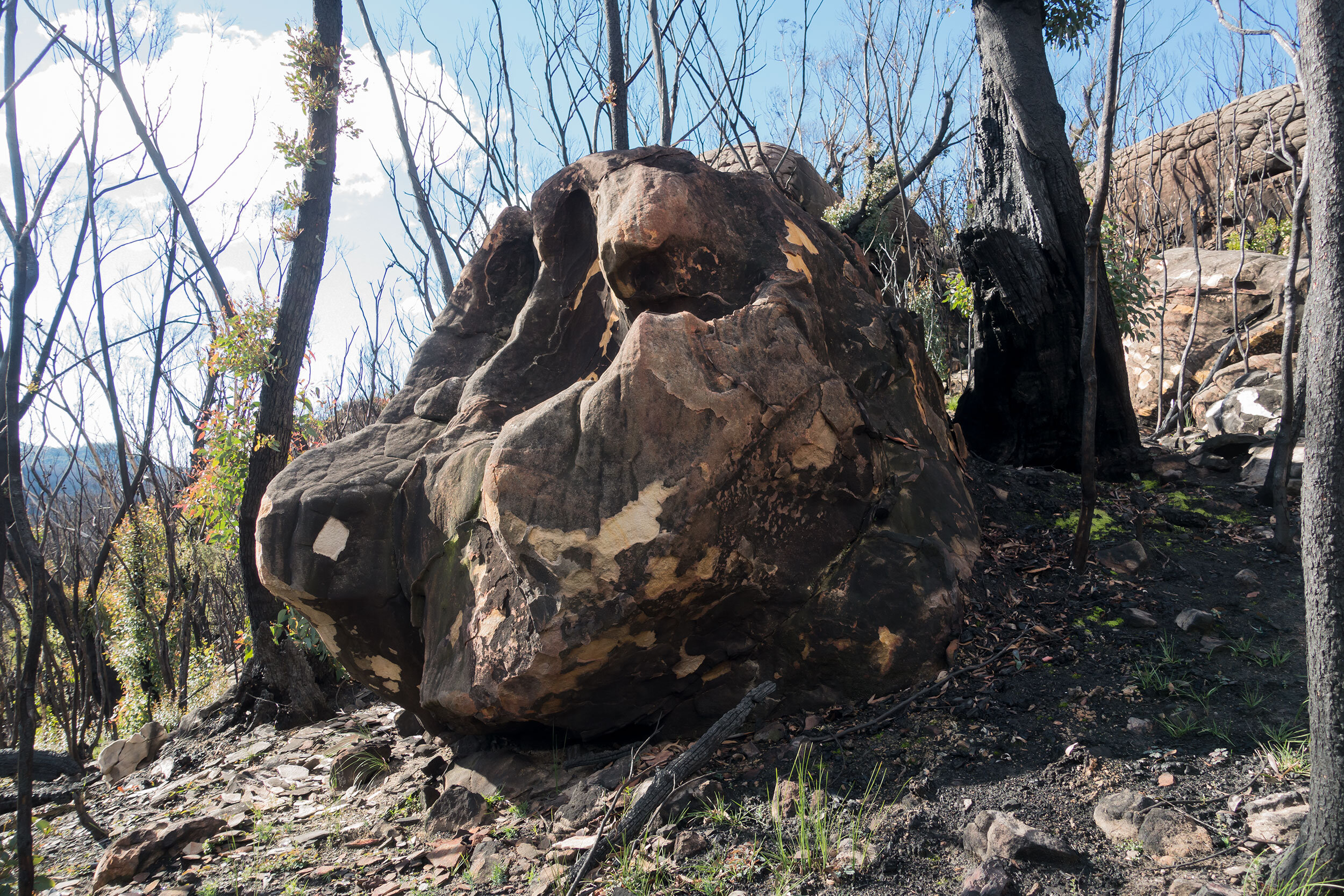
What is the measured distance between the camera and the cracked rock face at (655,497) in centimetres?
326

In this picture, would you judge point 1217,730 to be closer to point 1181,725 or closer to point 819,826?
point 1181,725

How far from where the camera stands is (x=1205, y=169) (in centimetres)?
1426

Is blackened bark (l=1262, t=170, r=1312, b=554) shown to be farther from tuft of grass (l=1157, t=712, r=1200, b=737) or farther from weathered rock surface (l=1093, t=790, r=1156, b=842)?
weathered rock surface (l=1093, t=790, r=1156, b=842)

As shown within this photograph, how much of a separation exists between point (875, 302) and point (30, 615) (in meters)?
4.75

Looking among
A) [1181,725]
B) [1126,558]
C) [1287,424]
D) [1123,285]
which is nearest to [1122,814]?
[1181,725]

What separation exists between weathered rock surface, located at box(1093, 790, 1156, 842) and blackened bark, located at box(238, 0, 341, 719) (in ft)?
19.1

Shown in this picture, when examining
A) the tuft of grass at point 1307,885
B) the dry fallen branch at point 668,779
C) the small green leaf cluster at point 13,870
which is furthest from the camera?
the dry fallen branch at point 668,779

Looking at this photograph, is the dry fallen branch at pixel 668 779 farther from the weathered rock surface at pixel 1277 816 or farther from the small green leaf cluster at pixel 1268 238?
the small green leaf cluster at pixel 1268 238

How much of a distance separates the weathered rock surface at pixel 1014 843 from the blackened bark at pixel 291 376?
5.52m

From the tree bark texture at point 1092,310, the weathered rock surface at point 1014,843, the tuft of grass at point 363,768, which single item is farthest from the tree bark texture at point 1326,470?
the tuft of grass at point 363,768

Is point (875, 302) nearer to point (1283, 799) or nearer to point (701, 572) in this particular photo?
point (701, 572)

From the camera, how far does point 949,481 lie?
451 cm

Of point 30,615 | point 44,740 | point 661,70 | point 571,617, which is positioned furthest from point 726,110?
point 44,740

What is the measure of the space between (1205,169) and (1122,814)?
15.6 metres
